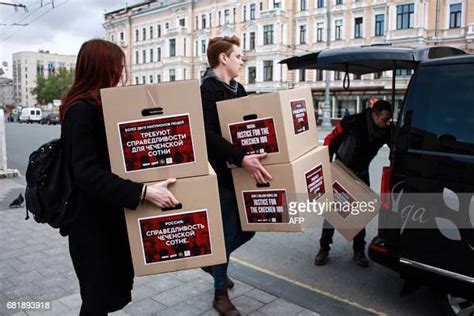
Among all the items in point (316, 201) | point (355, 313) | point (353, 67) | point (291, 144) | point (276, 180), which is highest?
point (353, 67)

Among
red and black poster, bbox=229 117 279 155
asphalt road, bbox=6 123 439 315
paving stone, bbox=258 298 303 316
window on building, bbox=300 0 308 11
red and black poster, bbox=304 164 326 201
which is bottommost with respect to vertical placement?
asphalt road, bbox=6 123 439 315

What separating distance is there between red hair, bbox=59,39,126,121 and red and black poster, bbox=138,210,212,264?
0.68 meters

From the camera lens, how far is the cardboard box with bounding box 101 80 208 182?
2168 millimetres

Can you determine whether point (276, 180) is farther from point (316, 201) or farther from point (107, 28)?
point (107, 28)

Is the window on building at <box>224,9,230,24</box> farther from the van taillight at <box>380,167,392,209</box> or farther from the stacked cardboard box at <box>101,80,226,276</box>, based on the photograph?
the stacked cardboard box at <box>101,80,226,276</box>

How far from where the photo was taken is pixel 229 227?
3283 millimetres

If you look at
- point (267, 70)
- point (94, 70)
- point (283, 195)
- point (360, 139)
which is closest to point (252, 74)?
point (267, 70)

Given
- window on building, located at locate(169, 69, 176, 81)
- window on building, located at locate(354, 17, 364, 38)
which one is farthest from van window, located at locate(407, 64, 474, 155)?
window on building, located at locate(169, 69, 176, 81)

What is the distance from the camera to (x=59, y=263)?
4457mm

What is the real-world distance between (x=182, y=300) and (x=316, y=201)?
4.67ft

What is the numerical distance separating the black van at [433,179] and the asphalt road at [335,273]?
1.45 ft

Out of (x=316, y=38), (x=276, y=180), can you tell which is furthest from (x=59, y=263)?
(x=316, y=38)

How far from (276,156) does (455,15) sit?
38672 mm

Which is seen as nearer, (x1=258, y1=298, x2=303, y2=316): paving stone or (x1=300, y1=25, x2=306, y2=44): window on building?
(x1=258, y1=298, x2=303, y2=316): paving stone
